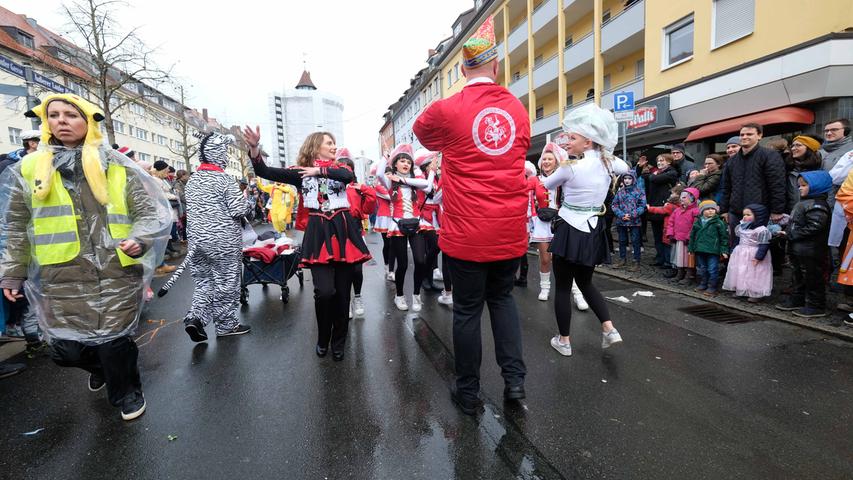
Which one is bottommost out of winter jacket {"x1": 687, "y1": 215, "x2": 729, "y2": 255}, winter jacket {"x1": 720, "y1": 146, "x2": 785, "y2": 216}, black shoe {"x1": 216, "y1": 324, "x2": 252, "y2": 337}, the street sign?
black shoe {"x1": 216, "y1": 324, "x2": 252, "y2": 337}

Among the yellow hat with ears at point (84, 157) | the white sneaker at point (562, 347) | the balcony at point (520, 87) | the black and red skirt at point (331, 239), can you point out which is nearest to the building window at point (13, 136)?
the balcony at point (520, 87)

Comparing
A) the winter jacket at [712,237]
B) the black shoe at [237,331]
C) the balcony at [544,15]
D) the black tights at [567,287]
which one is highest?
the balcony at [544,15]

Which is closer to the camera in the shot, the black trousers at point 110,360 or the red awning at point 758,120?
the black trousers at point 110,360

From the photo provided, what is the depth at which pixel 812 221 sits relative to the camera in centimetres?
446

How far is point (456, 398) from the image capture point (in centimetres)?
282

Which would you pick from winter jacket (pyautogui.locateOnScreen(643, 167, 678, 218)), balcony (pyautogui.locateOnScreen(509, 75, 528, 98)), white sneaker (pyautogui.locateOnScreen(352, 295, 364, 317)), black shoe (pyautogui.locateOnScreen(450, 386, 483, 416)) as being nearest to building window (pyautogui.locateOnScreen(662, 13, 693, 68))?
winter jacket (pyautogui.locateOnScreen(643, 167, 678, 218))

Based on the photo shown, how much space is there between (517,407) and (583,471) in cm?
67

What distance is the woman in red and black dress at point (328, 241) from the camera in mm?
3586

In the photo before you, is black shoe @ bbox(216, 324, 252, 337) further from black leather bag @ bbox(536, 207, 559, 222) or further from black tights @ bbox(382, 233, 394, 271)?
black leather bag @ bbox(536, 207, 559, 222)

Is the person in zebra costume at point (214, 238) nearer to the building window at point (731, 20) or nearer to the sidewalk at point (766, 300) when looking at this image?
the sidewalk at point (766, 300)

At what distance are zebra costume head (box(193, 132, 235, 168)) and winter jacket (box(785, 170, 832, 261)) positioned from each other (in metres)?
6.07

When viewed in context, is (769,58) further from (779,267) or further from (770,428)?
(770,428)

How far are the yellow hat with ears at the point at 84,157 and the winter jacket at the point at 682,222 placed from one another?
21.8ft

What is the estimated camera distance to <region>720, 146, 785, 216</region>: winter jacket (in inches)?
195
